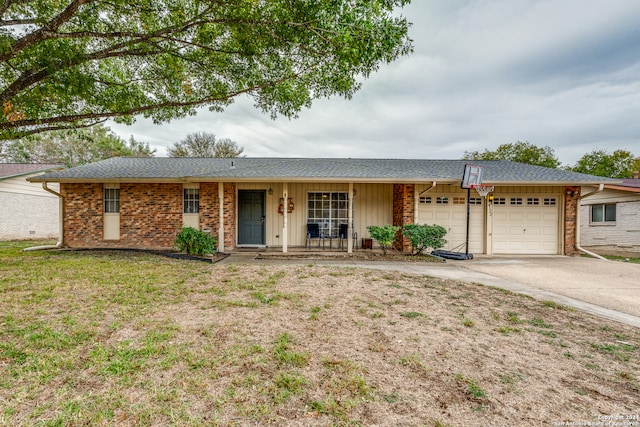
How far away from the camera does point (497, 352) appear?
2762mm

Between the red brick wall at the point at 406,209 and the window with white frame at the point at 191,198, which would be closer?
the red brick wall at the point at 406,209

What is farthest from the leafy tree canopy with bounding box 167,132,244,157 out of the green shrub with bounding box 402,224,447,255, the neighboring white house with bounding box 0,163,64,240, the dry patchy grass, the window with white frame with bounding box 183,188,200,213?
the dry patchy grass

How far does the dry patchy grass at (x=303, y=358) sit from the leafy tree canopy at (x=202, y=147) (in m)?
26.2

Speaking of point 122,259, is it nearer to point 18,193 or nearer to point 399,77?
point 18,193

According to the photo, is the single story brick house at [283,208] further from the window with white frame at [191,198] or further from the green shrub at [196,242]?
the green shrub at [196,242]

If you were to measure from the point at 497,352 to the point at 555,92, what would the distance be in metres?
18.2

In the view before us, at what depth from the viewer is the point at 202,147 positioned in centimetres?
2920

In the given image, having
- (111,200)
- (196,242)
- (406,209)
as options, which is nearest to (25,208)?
(111,200)

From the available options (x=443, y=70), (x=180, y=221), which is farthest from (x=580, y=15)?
(x=180, y=221)

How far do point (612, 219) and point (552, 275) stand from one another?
8.34m

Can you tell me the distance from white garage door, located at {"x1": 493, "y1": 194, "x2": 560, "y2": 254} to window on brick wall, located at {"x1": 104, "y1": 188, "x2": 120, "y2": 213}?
12.8 meters

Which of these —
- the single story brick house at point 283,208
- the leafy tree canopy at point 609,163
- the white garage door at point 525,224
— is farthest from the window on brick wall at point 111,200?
the leafy tree canopy at point 609,163

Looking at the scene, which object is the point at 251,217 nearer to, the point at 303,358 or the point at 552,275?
the point at 303,358

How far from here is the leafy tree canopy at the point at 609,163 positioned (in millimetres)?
25422
